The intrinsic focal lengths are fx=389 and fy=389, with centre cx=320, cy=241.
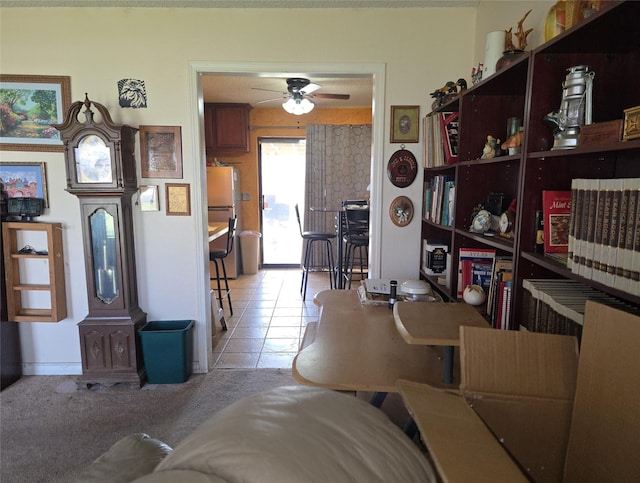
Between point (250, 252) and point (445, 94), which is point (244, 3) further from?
point (250, 252)

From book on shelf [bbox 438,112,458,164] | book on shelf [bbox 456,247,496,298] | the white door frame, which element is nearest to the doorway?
the white door frame

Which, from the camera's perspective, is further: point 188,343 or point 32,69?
point 188,343

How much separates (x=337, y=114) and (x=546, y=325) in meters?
4.98

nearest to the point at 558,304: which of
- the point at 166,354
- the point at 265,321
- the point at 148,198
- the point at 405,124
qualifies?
the point at 405,124

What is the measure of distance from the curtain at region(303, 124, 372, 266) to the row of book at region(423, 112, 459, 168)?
3.17 meters

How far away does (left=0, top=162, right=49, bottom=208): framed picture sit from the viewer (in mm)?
2564

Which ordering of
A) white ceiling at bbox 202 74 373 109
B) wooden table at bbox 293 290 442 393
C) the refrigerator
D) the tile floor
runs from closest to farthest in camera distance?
wooden table at bbox 293 290 442 393, the tile floor, white ceiling at bbox 202 74 373 109, the refrigerator

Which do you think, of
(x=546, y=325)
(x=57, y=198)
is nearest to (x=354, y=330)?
(x=546, y=325)

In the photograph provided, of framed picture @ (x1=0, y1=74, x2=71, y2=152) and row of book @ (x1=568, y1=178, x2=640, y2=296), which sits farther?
framed picture @ (x1=0, y1=74, x2=71, y2=152)

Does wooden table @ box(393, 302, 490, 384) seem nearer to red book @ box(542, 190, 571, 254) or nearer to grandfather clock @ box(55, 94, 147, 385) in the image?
red book @ box(542, 190, 571, 254)

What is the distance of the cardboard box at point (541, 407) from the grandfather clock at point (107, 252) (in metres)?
2.18

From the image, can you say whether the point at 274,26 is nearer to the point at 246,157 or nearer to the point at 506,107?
the point at 506,107

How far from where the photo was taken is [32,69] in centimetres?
251

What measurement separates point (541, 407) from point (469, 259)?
40.9 inches
